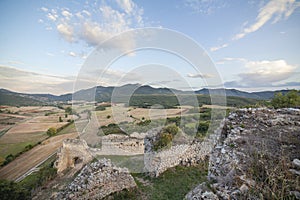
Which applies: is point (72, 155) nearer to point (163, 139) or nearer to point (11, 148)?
point (11, 148)

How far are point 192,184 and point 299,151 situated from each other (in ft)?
16.0

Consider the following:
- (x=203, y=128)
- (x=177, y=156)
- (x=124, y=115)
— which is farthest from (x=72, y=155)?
(x=203, y=128)

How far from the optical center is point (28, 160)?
1238cm

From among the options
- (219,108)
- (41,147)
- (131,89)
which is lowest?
(41,147)

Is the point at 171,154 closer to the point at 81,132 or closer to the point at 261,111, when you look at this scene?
the point at 261,111

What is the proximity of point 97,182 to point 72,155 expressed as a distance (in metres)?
5.88

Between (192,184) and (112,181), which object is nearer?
(112,181)

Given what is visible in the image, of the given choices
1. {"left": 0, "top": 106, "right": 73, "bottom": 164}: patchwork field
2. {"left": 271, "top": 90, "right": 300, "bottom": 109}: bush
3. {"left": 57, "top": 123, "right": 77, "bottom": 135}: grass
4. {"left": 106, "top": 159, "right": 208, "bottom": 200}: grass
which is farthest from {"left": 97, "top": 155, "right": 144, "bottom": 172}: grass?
{"left": 271, "top": 90, "right": 300, "bottom": 109}: bush

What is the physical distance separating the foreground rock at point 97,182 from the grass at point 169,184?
411 mm

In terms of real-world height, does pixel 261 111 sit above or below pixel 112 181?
above

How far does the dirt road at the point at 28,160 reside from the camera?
395 inches

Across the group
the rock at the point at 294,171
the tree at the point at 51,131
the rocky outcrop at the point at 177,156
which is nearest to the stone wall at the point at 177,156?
the rocky outcrop at the point at 177,156

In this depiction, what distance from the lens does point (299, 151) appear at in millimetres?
3988

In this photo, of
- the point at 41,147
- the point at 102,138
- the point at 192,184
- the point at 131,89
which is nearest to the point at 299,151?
the point at 192,184
